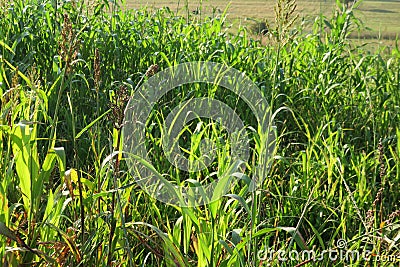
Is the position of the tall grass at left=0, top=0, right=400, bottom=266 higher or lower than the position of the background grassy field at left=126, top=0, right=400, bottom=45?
lower

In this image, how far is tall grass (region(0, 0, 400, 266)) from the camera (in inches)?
60.4

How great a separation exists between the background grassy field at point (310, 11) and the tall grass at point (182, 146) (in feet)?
0.58

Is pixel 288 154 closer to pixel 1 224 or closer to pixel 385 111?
pixel 385 111

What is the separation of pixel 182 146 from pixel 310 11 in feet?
6.31

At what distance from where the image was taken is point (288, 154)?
2711 millimetres

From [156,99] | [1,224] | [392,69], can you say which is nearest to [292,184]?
[156,99]

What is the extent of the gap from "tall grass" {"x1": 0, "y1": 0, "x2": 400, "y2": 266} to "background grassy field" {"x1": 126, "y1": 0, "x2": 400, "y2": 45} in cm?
18

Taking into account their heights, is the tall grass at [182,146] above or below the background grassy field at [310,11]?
below

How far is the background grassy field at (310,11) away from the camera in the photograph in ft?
12.6

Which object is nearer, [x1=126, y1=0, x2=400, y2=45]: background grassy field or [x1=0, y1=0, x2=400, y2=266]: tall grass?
[x1=0, y1=0, x2=400, y2=266]: tall grass

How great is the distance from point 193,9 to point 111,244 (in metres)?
3.22

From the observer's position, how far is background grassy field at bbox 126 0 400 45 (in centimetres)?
384

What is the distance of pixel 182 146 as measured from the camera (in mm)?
2625

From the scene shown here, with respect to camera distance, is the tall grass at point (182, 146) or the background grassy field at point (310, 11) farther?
the background grassy field at point (310, 11)
